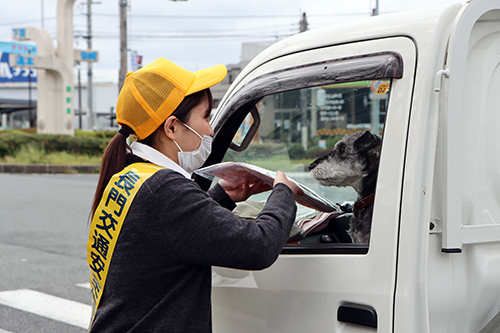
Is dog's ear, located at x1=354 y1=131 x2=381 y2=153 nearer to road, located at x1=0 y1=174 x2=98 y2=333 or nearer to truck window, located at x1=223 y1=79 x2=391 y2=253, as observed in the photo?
truck window, located at x1=223 y1=79 x2=391 y2=253

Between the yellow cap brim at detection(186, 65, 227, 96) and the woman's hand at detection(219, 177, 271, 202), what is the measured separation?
1.44ft

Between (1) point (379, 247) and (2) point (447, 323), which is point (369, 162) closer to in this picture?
(1) point (379, 247)

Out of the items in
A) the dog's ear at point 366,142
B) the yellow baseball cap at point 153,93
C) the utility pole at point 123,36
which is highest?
the utility pole at point 123,36

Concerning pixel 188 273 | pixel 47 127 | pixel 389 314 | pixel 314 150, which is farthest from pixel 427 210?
pixel 47 127

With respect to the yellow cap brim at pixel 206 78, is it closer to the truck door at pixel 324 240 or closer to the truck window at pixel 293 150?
the truck door at pixel 324 240

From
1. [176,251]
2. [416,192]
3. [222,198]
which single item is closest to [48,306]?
[222,198]

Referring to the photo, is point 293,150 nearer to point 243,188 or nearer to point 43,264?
point 243,188

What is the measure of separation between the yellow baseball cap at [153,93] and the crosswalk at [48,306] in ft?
11.5

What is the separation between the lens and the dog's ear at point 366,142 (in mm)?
2064

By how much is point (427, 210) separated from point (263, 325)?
2.59ft

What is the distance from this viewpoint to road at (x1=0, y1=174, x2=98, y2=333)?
15.6 ft

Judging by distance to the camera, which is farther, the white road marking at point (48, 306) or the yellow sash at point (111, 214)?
the white road marking at point (48, 306)

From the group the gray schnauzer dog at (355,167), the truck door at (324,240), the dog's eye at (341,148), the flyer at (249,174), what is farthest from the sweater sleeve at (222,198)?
the dog's eye at (341,148)

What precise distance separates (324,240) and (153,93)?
1071 mm
